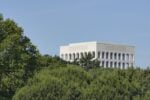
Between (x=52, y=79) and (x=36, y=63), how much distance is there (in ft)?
33.5

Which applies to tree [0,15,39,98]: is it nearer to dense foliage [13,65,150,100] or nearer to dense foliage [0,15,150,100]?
dense foliage [0,15,150,100]

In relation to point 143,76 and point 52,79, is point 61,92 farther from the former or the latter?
point 143,76

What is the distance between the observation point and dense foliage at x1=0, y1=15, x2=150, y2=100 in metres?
77.5

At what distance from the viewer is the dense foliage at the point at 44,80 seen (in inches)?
3051

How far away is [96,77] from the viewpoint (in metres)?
85.9

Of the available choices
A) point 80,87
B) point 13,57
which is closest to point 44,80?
point 80,87

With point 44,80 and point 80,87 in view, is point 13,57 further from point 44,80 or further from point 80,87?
point 80,87

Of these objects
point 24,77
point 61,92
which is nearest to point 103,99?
point 61,92

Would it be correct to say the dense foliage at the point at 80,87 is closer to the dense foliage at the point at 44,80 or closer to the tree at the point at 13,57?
the dense foliage at the point at 44,80

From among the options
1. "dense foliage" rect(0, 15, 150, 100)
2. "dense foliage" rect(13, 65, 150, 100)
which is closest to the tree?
"dense foliage" rect(0, 15, 150, 100)

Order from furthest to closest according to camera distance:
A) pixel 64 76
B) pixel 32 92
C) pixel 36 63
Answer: pixel 36 63 < pixel 64 76 < pixel 32 92

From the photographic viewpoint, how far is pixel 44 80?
7850cm

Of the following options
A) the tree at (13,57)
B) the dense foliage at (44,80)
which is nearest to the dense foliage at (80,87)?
the dense foliage at (44,80)

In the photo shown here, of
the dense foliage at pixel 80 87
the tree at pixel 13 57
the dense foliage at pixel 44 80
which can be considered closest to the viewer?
the dense foliage at pixel 80 87
